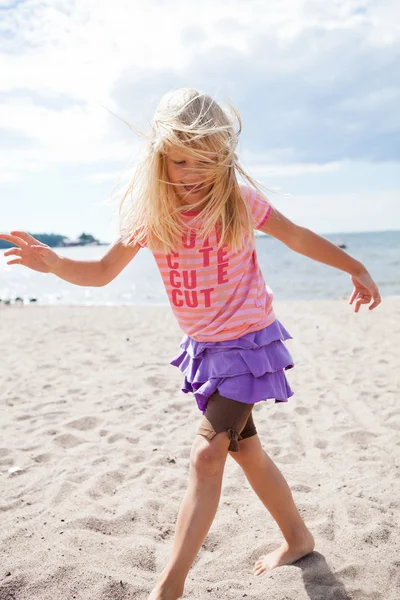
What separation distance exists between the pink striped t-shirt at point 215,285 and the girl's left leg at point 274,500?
21.1 inches

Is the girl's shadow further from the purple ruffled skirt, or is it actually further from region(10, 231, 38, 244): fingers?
region(10, 231, 38, 244): fingers

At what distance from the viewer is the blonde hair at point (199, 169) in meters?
2.07

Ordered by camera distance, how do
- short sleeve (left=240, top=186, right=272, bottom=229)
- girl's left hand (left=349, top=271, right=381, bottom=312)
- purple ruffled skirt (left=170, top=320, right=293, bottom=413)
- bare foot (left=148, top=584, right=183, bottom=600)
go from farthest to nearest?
girl's left hand (left=349, top=271, right=381, bottom=312), short sleeve (left=240, top=186, right=272, bottom=229), purple ruffled skirt (left=170, top=320, right=293, bottom=413), bare foot (left=148, top=584, right=183, bottom=600)

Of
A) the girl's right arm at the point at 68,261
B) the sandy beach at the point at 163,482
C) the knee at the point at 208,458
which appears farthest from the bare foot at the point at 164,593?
the girl's right arm at the point at 68,261

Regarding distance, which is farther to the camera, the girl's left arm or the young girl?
the girl's left arm

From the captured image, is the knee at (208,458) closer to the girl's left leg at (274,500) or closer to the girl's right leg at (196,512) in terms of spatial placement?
the girl's right leg at (196,512)

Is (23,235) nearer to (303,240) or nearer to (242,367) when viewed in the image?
(242,367)

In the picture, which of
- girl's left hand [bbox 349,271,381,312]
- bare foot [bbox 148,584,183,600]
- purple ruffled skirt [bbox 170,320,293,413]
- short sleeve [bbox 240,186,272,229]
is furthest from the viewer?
girl's left hand [bbox 349,271,381,312]

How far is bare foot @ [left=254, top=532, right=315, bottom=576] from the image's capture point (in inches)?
97.4

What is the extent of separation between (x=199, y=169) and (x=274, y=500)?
4.72 ft

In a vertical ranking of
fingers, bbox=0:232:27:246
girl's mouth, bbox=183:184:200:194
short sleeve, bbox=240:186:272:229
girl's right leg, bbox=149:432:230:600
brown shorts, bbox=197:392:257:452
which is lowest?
girl's right leg, bbox=149:432:230:600

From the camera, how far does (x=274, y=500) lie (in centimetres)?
245

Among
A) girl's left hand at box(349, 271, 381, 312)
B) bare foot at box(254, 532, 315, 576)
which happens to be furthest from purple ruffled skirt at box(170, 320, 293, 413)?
bare foot at box(254, 532, 315, 576)

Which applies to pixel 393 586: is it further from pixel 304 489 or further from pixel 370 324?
pixel 370 324
